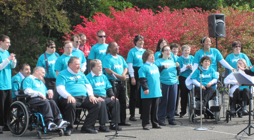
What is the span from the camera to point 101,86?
41.0 feet

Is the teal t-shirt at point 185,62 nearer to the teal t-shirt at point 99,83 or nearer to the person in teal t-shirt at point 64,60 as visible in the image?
the teal t-shirt at point 99,83

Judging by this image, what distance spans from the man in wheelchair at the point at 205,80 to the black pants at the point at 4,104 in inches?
161

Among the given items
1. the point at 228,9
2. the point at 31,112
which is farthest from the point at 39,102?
the point at 228,9

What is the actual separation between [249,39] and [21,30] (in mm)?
9078

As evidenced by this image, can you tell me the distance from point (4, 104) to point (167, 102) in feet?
11.9

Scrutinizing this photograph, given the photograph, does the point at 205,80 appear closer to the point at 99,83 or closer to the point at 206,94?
the point at 206,94

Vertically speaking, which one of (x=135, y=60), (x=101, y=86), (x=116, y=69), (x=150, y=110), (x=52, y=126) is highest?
(x=135, y=60)

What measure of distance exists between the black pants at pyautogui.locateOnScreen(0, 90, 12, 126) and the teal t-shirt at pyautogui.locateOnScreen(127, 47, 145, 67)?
293 cm

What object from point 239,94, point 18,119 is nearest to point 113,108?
point 18,119

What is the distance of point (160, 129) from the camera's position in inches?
497

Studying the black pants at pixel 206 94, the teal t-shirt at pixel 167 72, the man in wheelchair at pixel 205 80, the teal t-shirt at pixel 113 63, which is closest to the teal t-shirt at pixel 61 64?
the teal t-shirt at pixel 113 63

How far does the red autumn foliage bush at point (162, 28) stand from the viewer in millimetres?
19123

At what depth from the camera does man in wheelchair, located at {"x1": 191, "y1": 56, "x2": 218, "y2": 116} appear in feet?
44.2

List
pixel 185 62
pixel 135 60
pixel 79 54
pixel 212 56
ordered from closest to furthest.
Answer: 1. pixel 79 54
2. pixel 135 60
3. pixel 212 56
4. pixel 185 62
